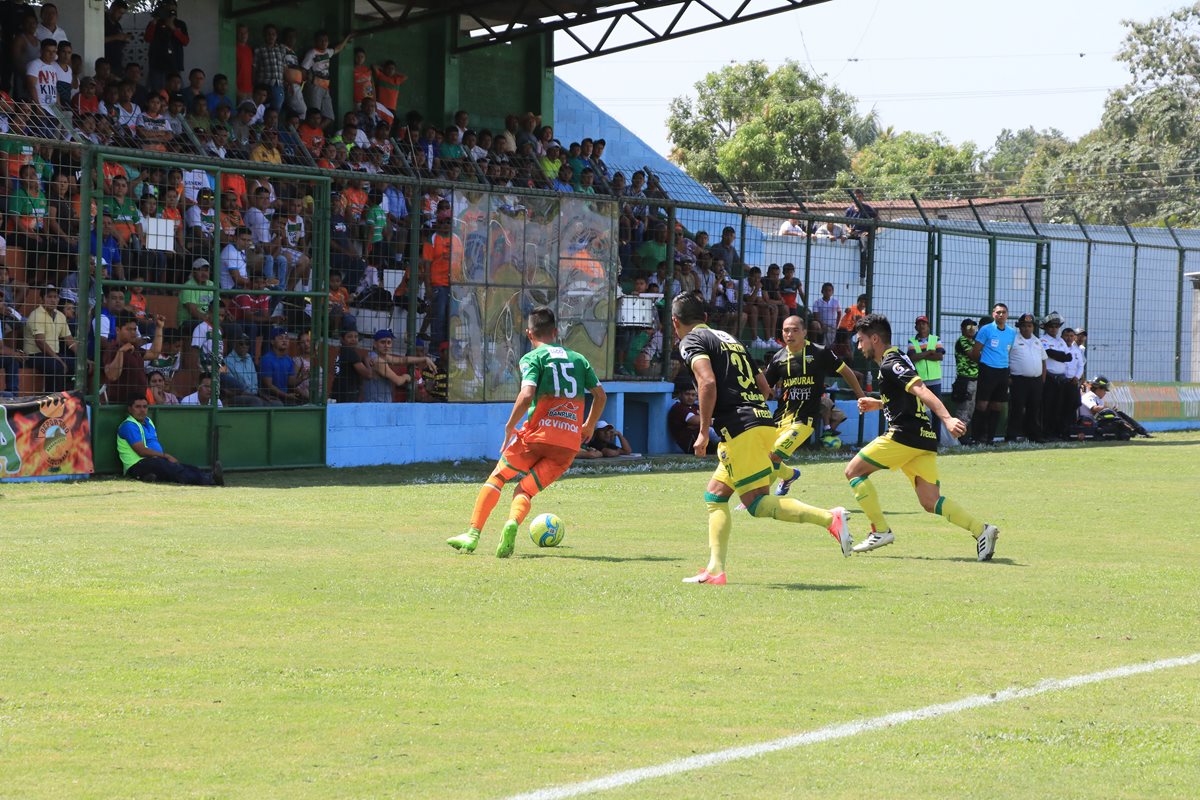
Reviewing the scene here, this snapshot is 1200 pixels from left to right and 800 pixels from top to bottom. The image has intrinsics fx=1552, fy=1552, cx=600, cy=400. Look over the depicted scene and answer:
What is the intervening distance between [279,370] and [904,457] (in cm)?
966

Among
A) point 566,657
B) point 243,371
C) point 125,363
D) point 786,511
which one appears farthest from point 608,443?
point 566,657

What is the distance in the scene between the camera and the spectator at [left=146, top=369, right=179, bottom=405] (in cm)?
1783

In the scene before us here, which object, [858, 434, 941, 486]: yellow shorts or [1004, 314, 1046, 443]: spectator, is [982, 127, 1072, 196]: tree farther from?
[858, 434, 941, 486]: yellow shorts

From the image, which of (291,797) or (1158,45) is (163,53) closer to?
(291,797)

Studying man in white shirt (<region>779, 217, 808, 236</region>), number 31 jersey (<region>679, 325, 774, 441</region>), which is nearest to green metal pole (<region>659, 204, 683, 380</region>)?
man in white shirt (<region>779, 217, 808, 236</region>)

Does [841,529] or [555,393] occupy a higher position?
[555,393]

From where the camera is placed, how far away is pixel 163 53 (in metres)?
22.2

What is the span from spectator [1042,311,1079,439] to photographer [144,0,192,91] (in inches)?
623

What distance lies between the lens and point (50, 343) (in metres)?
17.0

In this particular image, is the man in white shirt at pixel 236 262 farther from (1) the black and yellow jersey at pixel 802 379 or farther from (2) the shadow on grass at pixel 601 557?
(2) the shadow on grass at pixel 601 557

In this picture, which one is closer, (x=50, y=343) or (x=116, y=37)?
(x=50, y=343)

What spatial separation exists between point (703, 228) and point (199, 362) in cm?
1012

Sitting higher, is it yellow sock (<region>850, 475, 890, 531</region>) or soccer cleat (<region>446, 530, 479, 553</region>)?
yellow sock (<region>850, 475, 890, 531</region>)

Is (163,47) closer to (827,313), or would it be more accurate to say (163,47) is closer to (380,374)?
(380,374)
